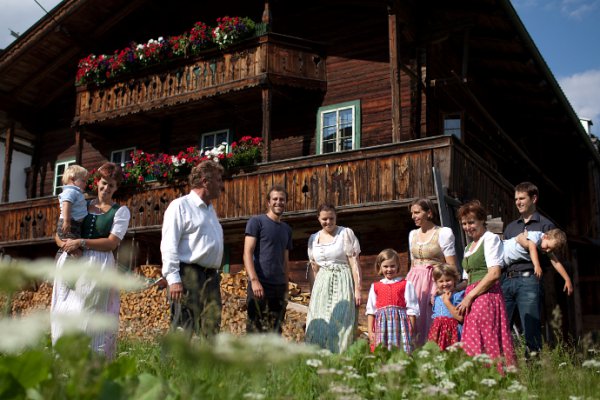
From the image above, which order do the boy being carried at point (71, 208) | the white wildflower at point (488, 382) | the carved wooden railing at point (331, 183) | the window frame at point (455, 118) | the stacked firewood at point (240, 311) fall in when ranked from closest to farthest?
the white wildflower at point (488, 382), the boy being carried at point (71, 208), the stacked firewood at point (240, 311), the carved wooden railing at point (331, 183), the window frame at point (455, 118)

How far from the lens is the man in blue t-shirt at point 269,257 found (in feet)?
18.9

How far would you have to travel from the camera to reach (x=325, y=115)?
592 inches

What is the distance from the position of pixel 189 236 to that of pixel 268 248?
105 centimetres

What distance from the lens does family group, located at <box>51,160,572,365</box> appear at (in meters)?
4.82

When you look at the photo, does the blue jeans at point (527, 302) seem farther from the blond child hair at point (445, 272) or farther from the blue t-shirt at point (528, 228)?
the blond child hair at point (445, 272)

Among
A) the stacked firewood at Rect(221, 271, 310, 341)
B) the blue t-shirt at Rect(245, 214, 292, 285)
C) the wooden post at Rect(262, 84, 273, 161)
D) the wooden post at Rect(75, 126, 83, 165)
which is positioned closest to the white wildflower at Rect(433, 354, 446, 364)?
the blue t-shirt at Rect(245, 214, 292, 285)

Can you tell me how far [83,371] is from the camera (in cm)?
141

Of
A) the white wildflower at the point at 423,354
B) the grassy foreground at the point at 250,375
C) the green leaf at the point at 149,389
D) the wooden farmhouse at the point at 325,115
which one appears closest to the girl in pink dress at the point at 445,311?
the grassy foreground at the point at 250,375

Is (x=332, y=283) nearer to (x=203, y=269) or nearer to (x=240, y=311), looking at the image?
(x=203, y=269)

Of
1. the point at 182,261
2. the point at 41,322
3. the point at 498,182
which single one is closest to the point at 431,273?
the point at 182,261

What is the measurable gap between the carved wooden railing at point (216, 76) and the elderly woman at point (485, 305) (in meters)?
9.35

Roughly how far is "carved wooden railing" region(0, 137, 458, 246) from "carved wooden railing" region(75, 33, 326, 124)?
7.79ft

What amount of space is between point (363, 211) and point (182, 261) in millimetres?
7142

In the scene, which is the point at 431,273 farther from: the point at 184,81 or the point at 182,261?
the point at 184,81
